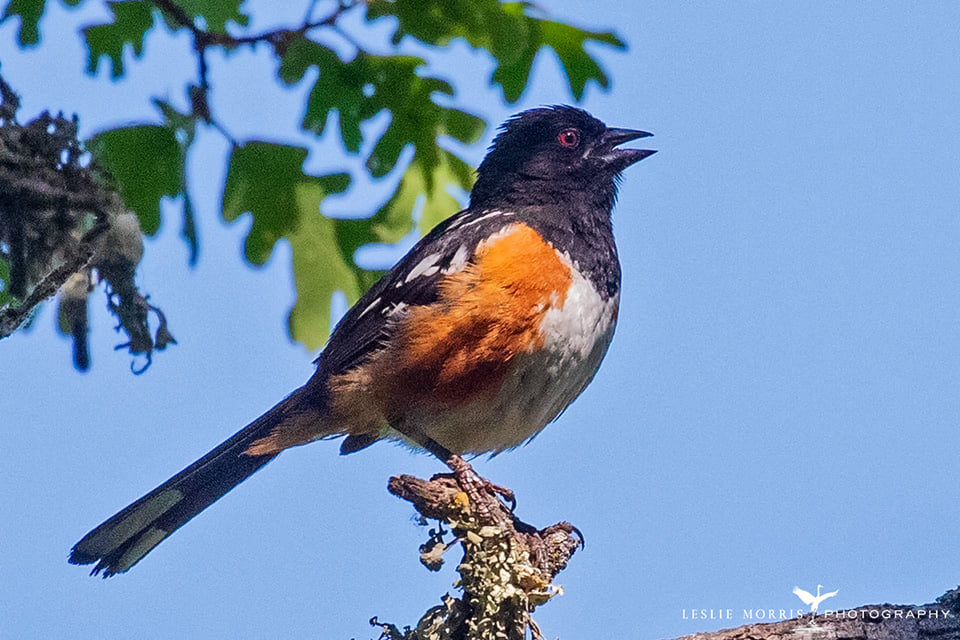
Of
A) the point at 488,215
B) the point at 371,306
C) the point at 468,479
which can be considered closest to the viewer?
the point at 468,479

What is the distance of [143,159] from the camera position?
2.98 m

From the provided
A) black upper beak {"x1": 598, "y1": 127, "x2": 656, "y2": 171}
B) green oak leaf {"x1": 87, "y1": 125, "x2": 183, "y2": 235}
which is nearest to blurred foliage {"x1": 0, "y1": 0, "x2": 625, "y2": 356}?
green oak leaf {"x1": 87, "y1": 125, "x2": 183, "y2": 235}

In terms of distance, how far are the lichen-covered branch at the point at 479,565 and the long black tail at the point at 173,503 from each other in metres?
1.12

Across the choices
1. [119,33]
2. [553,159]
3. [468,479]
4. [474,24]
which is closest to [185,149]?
[119,33]

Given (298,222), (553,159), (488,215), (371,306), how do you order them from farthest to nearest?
1. (553,159)
2. (488,215)
3. (371,306)
4. (298,222)

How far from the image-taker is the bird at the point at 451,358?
340 centimetres

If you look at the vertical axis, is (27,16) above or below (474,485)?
above

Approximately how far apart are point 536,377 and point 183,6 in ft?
4.64

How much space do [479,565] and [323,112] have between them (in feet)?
4.28

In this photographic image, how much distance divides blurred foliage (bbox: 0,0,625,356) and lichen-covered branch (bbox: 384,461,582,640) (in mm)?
961

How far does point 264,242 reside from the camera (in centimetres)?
336

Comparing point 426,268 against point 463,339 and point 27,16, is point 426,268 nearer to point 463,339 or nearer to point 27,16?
point 463,339

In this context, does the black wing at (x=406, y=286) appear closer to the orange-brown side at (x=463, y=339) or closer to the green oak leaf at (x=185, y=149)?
the orange-brown side at (x=463, y=339)

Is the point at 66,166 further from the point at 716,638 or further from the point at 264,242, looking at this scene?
the point at 716,638
